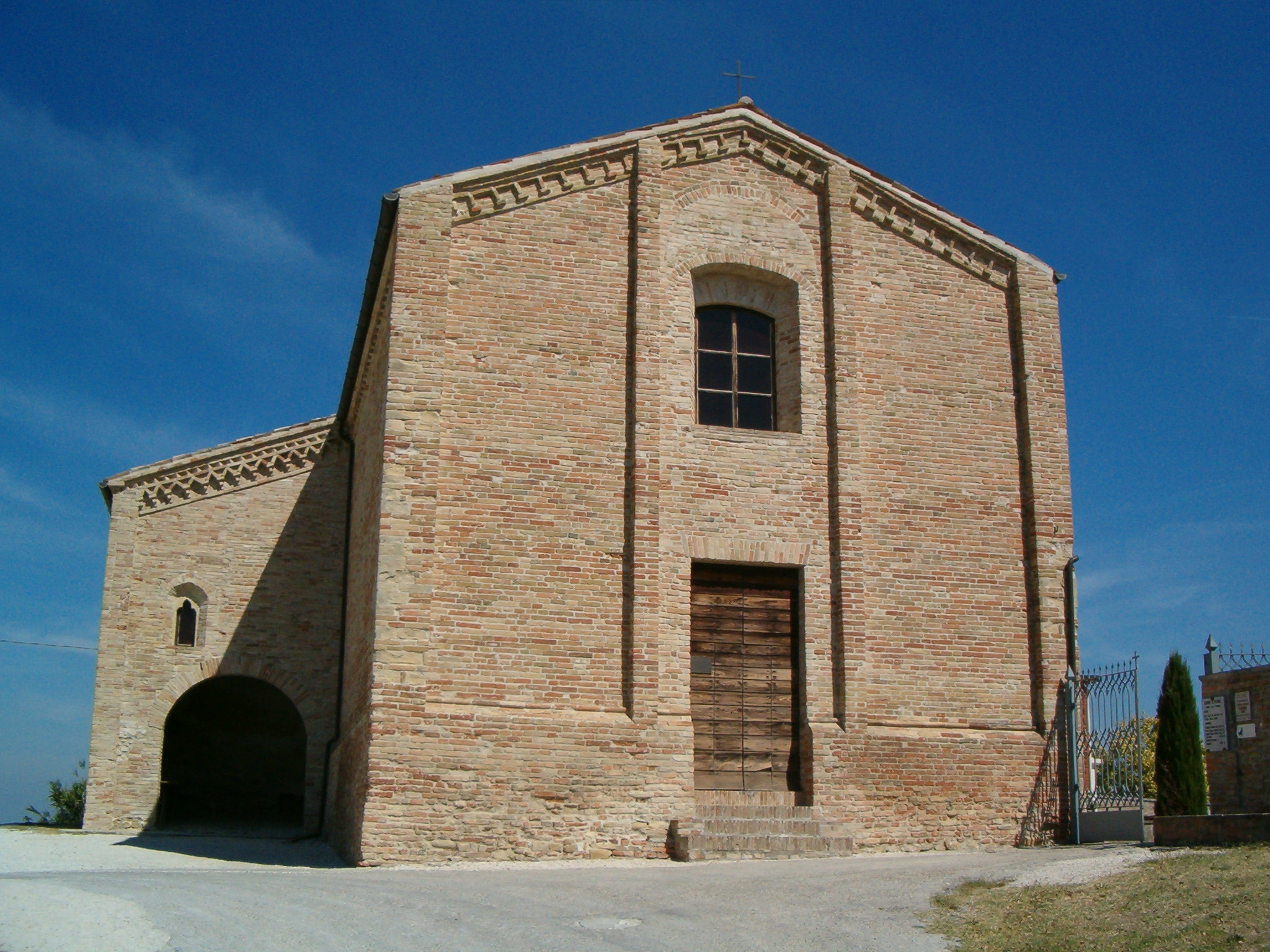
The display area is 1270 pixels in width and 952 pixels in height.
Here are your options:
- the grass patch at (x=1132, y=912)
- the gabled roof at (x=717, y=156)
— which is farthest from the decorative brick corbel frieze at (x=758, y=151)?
the grass patch at (x=1132, y=912)

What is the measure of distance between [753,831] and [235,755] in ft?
43.1

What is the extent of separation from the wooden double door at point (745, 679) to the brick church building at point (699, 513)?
3 cm

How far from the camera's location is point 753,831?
1311 cm

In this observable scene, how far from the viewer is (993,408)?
15.3 metres

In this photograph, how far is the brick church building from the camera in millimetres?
12719

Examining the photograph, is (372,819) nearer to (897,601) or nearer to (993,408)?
(897,601)

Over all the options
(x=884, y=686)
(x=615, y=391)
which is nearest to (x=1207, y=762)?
(x=884, y=686)

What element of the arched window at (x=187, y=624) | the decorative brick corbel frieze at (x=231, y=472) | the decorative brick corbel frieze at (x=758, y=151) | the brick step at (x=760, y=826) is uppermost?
the decorative brick corbel frieze at (x=758, y=151)

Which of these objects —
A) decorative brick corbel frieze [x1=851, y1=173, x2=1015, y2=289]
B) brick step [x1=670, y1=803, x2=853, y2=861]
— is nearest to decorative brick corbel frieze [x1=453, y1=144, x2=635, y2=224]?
decorative brick corbel frieze [x1=851, y1=173, x2=1015, y2=289]

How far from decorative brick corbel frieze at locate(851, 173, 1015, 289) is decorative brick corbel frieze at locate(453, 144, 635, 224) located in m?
2.97

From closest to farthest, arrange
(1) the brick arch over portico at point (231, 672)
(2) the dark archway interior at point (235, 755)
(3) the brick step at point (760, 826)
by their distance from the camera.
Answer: (3) the brick step at point (760, 826) → (1) the brick arch over portico at point (231, 672) → (2) the dark archway interior at point (235, 755)

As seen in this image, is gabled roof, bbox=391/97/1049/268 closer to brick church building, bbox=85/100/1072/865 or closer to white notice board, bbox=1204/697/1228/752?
brick church building, bbox=85/100/1072/865

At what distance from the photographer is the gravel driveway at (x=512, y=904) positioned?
311 inches

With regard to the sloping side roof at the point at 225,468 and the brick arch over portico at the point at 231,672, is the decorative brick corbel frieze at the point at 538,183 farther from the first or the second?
the brick arch over portico at the point at 231,672
